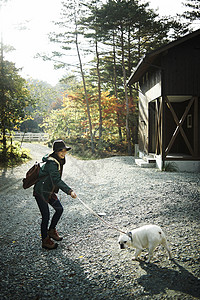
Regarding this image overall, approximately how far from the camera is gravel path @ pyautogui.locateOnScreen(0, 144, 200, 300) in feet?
9.92

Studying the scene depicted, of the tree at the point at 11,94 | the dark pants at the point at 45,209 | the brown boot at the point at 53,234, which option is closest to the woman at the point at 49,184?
the dark pants at the point at 45,209

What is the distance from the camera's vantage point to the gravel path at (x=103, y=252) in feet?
9.92

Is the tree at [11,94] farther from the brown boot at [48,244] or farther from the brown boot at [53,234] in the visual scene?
the brown boot at [48,244]

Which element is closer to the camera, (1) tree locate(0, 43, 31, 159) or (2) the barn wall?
(2) the barn wall

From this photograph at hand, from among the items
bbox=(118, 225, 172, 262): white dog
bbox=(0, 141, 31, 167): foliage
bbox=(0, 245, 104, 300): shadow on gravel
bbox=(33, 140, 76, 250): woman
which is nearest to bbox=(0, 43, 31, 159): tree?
bbox=(0, 141, 31, 167): foliage

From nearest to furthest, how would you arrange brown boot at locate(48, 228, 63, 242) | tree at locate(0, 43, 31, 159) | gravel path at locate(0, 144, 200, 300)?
gravel path at locate(0, 144, 200, 300) < brown boot at locate(48, 228, 63, 242) < tree at locate(0, 43, 31, 159)

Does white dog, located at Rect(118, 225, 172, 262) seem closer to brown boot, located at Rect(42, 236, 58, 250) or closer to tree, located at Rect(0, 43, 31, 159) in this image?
brown boot, located at Rect(42, 236, 58, 250)

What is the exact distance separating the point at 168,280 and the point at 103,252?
45.9 inches

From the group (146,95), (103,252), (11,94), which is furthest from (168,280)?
(11,94)

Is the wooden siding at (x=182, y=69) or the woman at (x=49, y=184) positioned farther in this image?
the wooden siding at (x=182, y=69)

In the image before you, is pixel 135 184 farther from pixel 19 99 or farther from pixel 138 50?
pixel 138 50

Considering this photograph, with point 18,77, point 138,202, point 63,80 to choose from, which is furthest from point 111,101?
point 138,202

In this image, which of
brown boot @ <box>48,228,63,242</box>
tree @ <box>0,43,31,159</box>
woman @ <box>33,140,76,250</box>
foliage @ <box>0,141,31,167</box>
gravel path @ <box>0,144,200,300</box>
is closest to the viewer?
gravel path @ <box>0,144,200,300</box>

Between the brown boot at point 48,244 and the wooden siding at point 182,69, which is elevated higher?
the wooden siding at point 182,69
